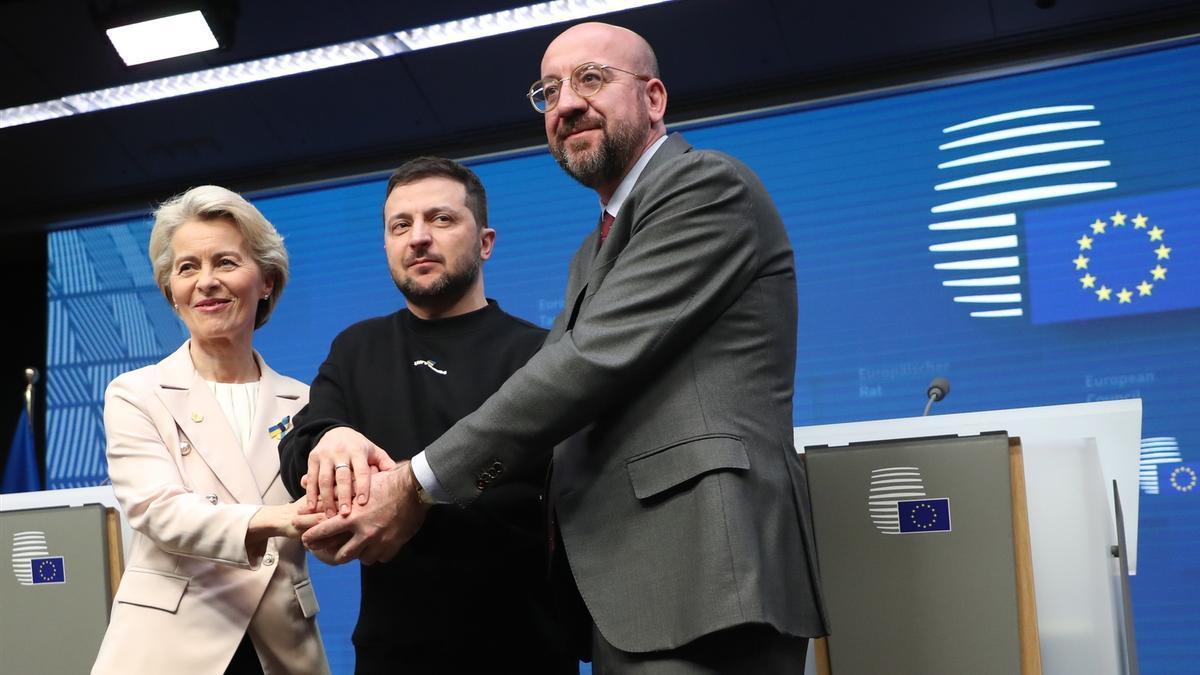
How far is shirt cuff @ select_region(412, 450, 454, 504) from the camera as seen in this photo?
58.7 inches

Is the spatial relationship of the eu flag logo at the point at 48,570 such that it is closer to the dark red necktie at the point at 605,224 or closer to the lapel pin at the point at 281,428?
the lapel pin at the point at 281,428

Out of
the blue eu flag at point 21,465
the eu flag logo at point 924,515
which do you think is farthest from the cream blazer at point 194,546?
the blue eu flag at point 21,465

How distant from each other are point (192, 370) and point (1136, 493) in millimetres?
1601

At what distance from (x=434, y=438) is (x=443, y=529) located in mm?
140

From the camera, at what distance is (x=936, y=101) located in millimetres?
4445

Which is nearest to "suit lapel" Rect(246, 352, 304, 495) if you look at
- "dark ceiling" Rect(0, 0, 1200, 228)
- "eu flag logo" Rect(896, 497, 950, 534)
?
"eu flag logo" Rect(896, 497, 950, 534)

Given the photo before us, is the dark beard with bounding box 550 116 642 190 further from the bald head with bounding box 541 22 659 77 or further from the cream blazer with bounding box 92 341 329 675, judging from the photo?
the cream blazer with bounding box 92 341 329 675

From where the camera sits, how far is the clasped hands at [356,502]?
5.07 feet

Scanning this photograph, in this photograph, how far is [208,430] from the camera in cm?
189

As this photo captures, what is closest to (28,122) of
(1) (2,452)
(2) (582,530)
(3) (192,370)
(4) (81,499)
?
(1) (2,452)

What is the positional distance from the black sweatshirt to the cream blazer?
0.13 metres

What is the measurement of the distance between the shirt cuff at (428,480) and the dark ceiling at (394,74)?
3311 millimetres

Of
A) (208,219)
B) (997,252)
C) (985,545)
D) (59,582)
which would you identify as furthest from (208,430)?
(997,252)

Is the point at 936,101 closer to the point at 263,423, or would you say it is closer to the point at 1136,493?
the point at 1136,493
